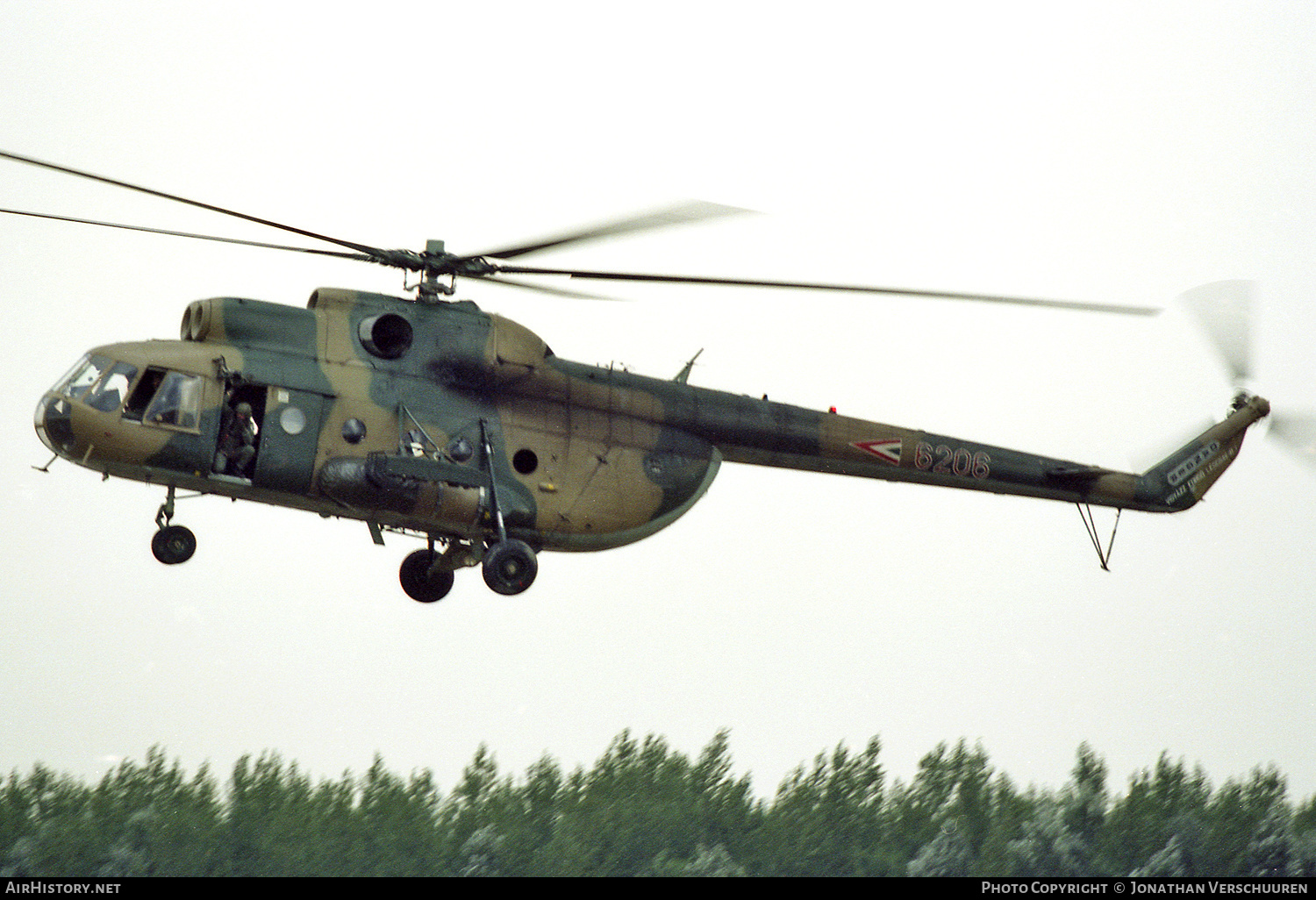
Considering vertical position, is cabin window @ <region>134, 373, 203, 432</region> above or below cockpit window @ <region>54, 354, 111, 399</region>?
below

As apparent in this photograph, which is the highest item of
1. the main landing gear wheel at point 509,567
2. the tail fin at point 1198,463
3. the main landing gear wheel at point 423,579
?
the tail fin at point 1198,463

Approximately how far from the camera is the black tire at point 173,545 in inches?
680

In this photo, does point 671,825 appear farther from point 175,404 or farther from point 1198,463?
point 175,404

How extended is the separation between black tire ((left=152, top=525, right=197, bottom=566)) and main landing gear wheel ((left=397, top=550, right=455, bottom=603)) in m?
2.67

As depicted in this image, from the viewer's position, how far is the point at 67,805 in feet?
143

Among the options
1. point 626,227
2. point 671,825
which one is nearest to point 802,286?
point 626,227

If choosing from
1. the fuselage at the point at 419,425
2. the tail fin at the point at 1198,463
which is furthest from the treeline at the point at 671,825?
the fuselage at the point at 419,425

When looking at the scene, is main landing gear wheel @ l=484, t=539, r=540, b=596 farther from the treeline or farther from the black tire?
the treeline

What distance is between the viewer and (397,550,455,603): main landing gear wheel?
1928 centimetres

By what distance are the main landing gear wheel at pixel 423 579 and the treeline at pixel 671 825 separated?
20.9 meters

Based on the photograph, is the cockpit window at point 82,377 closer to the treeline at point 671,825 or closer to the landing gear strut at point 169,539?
the landing gear strut at point 169,539

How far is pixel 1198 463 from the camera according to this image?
75.7ft

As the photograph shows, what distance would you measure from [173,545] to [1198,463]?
1360 centimetres

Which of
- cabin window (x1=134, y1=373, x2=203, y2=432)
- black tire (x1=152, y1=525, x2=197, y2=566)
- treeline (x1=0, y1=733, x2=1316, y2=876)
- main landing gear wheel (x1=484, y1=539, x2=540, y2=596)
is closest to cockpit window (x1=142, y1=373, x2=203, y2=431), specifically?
cabin window (x1=134, y1=373, x2=203, y2=432)
